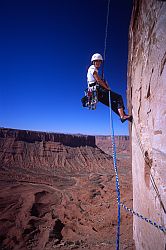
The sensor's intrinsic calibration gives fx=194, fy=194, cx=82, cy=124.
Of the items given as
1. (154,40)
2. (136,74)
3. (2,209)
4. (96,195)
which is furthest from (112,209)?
(154,40)

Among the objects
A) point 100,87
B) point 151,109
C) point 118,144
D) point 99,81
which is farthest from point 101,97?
point 118,144

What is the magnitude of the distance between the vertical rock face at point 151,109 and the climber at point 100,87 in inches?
34.4

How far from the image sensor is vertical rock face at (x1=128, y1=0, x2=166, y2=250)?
101 inches

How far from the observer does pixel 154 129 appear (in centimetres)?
286

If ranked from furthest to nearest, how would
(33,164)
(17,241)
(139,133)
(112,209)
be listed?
(33,164), (112,209), (17,241), (139,133)

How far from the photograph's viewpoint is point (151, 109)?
118 inches

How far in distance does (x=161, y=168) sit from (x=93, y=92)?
2.87m

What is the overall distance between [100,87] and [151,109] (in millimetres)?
2094

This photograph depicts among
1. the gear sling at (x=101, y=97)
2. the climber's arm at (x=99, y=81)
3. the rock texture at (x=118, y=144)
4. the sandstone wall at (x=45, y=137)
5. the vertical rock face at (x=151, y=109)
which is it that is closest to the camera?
the vertical rock face at (x=151, y=109)

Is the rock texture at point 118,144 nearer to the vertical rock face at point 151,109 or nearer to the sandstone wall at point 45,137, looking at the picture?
the sandstone wall at point 45,137

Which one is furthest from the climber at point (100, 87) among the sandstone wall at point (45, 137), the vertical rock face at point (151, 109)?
the sandstone wall at point (45, 137)

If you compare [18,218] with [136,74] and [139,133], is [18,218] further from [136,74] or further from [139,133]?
[136,74]

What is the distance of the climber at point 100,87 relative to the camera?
4742 millimetres

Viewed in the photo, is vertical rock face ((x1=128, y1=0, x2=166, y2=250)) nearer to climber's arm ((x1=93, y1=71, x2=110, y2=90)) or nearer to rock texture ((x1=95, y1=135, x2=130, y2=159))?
climber's arm ((x1=93, y1=71, x2=110, y2=90))
